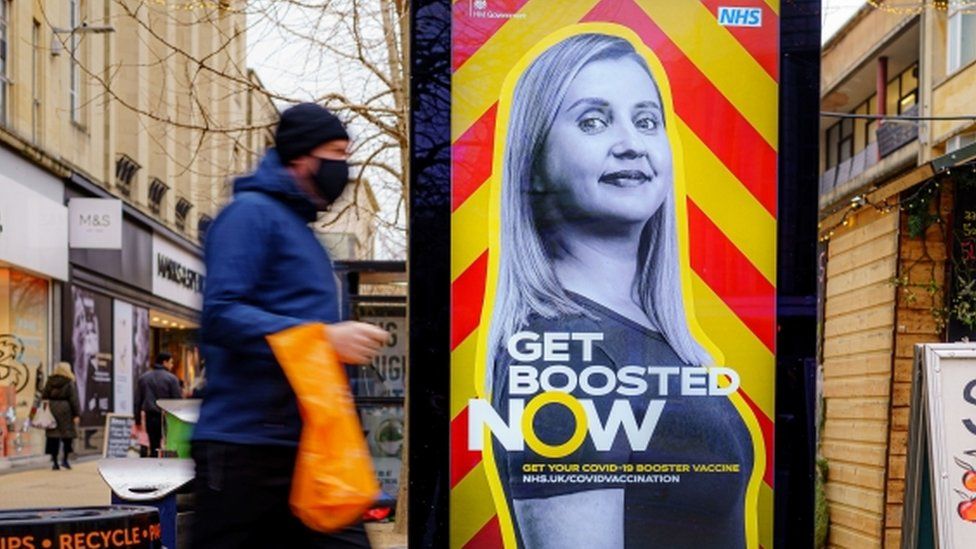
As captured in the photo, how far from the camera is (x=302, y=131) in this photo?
3.53 metres

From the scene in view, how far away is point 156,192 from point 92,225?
9.86 metres

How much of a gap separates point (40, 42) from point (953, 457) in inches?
905

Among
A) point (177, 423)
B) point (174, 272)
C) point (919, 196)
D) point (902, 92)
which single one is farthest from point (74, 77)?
point (919, 196)

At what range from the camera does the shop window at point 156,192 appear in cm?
3650

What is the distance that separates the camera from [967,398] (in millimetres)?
5488

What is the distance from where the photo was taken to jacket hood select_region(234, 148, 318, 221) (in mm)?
3562

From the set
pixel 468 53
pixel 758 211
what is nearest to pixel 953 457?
pixel 758 211

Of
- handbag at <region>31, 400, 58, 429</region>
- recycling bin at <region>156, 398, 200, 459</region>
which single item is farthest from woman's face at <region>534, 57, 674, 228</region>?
handbag at <region>31, 400, 58, 429</region>

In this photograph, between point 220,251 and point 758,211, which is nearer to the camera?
point 220,251

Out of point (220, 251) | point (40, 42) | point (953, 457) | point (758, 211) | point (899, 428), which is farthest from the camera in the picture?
point (40, 42)

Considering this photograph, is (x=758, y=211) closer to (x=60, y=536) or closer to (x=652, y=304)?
(x=652, y=304)

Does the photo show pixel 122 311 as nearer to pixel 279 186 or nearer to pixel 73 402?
pixel 73 402

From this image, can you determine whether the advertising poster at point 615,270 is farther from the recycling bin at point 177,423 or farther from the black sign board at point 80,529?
the recycling bin at point 177,423

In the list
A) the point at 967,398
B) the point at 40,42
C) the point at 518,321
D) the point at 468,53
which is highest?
the point at 40,42
